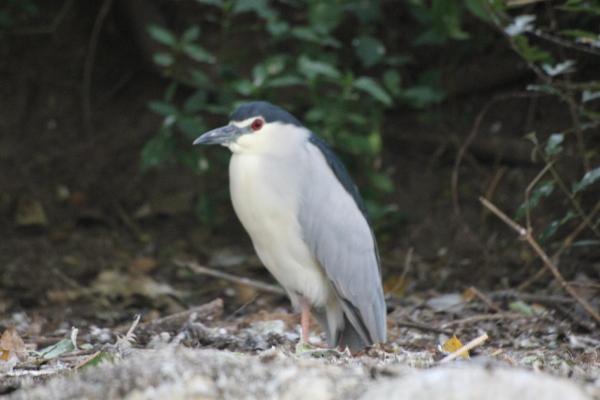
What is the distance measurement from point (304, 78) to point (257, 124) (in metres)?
1.60

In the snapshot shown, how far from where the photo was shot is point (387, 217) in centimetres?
642

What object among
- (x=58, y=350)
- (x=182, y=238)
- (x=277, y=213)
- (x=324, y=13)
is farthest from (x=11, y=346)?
(x=182, y=238)

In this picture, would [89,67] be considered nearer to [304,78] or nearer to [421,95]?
[304,78]

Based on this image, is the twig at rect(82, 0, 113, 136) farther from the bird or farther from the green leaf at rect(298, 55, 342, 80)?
the bird

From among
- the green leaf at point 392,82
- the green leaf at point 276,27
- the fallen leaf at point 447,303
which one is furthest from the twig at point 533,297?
the green leaf at point 276,27

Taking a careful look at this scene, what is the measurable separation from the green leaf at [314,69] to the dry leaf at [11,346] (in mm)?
2226

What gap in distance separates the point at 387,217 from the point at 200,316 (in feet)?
7.01

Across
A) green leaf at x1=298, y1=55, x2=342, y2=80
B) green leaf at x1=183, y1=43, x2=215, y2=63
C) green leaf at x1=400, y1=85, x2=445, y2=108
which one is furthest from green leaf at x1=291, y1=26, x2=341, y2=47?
green leaf at x1=400, y1=85, x2=445, y2=108

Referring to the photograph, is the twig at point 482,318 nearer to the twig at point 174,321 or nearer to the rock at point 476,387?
the twig at point 174,321

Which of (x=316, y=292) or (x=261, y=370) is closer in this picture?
(x=261, y=370)

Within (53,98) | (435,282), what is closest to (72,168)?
(53,98)

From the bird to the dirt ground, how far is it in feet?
0.82

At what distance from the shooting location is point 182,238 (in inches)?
264

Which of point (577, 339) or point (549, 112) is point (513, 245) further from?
point (577, 339)
